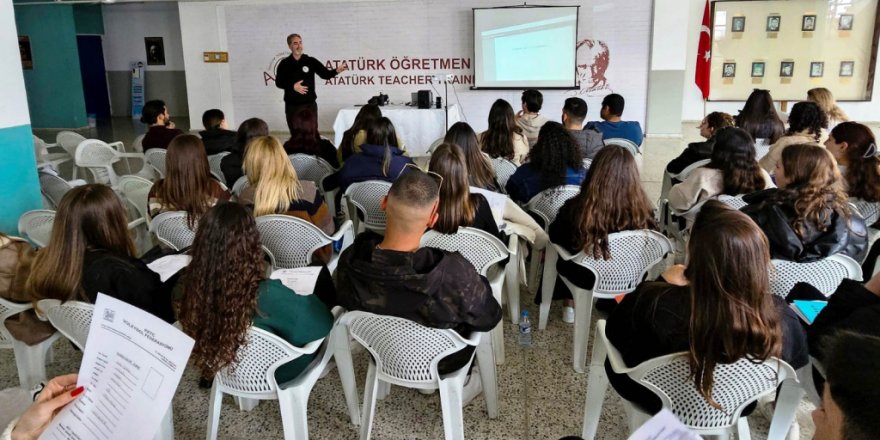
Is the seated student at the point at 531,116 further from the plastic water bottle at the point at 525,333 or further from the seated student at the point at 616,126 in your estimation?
the plastic water bottle at the point at 525,333

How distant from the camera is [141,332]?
89 centimetres

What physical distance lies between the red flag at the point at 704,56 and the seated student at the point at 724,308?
8.81m

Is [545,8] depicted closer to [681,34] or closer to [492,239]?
[681,34]

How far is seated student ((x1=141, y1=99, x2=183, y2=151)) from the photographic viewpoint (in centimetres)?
516

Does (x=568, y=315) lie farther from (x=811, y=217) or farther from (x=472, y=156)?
(x=811, y=217)

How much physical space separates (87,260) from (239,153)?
244cm

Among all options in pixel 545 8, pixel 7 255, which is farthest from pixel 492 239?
pixel 545 8

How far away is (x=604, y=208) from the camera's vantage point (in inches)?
109

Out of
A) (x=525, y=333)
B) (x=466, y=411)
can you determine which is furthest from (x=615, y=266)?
(x=466, y=411)

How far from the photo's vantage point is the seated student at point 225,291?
6.24ft

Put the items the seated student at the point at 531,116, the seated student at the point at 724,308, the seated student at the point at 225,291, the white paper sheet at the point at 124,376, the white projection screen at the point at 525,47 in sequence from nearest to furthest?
the white paper sheet at the point at 124,376 → the seated student at the point at 724,308 → the seated student at the point at 225,291 → the seated student at the point at 531,116 → the white projection screen at the point at 525,47

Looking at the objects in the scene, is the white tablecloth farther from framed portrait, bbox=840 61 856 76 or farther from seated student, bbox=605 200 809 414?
framed portrait, bbox=840 61 856 76

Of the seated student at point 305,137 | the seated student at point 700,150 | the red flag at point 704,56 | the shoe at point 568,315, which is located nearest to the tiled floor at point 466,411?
the shoe at point 568,315

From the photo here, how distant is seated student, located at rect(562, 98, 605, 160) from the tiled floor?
72.1 inches
